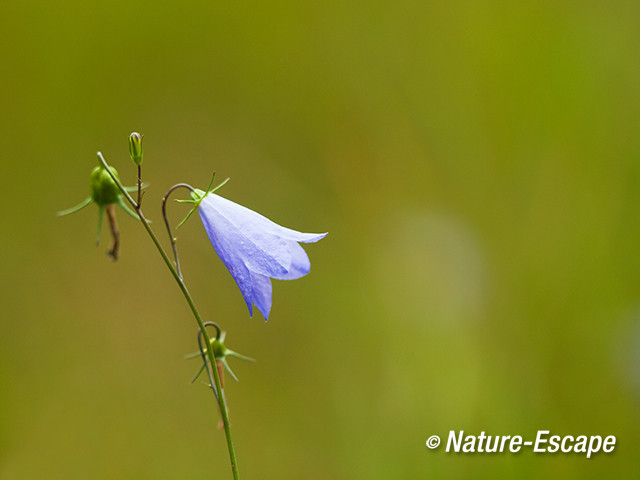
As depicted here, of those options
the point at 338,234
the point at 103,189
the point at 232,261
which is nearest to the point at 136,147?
the point at 103,189

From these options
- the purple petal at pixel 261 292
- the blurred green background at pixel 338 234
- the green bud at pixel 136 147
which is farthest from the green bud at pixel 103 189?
the blurred green background at pixel 338 234

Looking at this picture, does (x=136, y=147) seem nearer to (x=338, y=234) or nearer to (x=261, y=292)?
Answer: (x=261, y=292)

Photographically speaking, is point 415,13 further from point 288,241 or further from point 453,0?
point 288,241

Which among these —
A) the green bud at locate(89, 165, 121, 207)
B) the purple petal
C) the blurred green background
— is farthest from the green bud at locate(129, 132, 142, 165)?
the blurred green background

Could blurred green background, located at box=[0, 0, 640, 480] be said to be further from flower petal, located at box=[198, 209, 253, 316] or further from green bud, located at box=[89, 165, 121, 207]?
green bud, located at box=[89, 165, 121, 207]

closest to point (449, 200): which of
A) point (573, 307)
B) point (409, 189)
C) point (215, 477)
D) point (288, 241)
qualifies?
point (409, 189)

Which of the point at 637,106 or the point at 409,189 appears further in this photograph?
the point at 409,189
